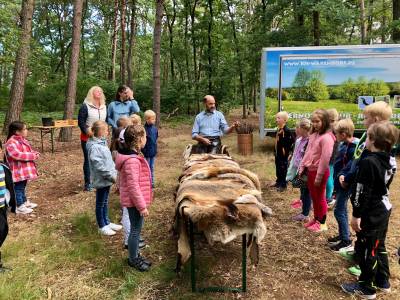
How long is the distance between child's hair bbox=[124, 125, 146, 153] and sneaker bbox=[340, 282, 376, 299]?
2.37 metres

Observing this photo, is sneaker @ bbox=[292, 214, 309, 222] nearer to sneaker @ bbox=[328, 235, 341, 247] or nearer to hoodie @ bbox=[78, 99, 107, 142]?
sneaker @ bbox=[328, 235, 341, 247]

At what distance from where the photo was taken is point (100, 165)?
14.7 ft

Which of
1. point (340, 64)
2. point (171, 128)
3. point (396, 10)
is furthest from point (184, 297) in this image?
point (171, 128)

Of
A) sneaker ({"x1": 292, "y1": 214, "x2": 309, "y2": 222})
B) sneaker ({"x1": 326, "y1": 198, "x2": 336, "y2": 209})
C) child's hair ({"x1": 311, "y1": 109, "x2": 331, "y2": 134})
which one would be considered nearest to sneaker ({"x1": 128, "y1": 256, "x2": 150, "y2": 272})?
sneaker ({"x1": 292, "y1": 214, "x2": 309, "y2": 222})

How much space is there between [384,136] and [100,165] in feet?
10.3

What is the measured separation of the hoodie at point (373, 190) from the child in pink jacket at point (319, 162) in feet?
3.97

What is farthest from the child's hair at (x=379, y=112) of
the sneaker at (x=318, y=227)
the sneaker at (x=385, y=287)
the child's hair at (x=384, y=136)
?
the sneaker at (x=318, y=227)

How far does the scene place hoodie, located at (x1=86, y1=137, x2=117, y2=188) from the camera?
14.7ft

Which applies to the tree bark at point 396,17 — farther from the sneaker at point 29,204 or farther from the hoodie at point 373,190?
the sneaker at point 29,204

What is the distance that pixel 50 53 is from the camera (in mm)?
30891

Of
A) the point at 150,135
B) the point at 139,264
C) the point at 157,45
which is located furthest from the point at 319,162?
the point at 157,45

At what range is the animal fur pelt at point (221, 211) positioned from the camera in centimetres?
310

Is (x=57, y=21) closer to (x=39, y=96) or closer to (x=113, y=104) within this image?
(x=39, y=96)

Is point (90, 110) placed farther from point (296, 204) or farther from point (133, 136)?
point (296, 204)
